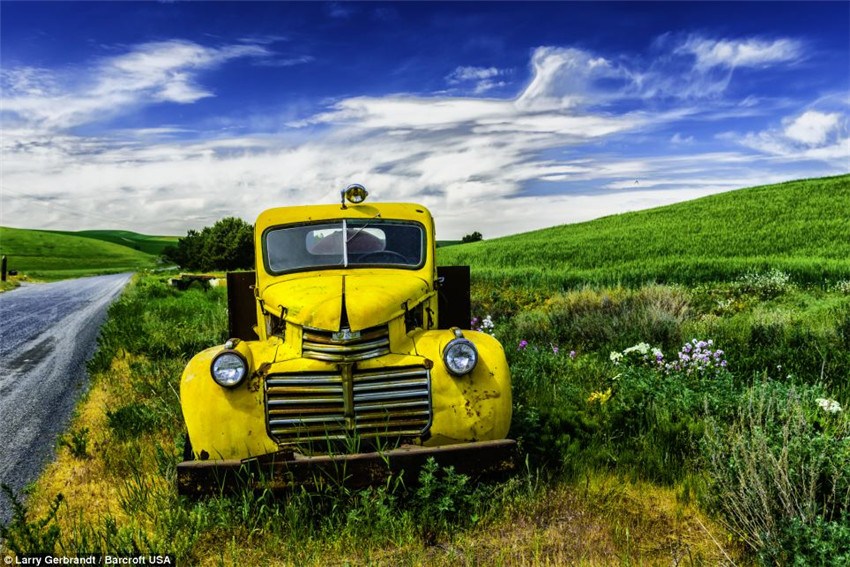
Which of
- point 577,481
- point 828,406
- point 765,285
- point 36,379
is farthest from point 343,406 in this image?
point 765,285

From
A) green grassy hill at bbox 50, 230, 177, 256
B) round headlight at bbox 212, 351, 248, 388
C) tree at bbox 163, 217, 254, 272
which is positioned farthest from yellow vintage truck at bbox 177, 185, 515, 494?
green grassy hill at bbox 50, 230, 177, 256

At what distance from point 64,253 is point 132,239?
48.8 metres

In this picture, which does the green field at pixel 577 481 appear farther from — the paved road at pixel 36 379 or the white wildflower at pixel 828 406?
the paved road at pixel 36 379

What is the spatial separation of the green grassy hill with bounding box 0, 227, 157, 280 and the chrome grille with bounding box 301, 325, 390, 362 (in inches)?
3643

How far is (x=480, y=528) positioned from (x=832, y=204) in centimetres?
3163

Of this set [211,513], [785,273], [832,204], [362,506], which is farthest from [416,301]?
[832,204]

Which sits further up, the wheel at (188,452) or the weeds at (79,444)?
the wheel at (188,452)

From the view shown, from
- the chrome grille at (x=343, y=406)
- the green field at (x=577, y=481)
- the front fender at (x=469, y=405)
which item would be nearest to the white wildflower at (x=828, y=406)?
the green field at (x=577, y=481)

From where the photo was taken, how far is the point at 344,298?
14.7 feet

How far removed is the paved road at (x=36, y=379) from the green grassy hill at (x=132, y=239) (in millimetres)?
112175

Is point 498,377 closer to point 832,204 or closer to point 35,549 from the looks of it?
point 35,549

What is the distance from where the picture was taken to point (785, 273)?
1538cm

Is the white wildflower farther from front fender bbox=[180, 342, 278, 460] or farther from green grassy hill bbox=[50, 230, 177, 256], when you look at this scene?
green grassy hill bbox=[50, 230, 177, 256]

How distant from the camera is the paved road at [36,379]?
588cm
